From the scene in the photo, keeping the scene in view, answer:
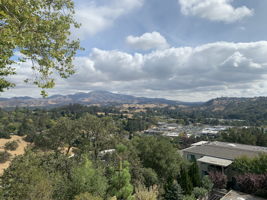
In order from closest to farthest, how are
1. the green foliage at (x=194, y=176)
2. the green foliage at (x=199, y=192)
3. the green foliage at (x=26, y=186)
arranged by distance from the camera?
the green foliage at (x=26, y=186) → the green foliage at (x=199, y=192) → the green foliage at (x=194, y=176)

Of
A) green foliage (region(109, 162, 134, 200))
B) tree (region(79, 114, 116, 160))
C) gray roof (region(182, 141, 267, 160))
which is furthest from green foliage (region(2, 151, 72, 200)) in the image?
gray roof (region(182, 141, 267, 160))

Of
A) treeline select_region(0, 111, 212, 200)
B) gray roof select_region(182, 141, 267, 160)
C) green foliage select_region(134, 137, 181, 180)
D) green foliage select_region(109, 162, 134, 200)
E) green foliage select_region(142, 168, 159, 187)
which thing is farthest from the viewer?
gray roof select_region(182, 141, 267, 160)

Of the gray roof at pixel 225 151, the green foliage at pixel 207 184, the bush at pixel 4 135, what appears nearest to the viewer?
the green foliage at pixel 207 184

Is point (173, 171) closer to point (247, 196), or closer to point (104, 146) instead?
point (247, 196)

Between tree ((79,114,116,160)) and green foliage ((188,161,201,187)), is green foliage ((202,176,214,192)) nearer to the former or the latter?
green foliage ((188,161,201,187))

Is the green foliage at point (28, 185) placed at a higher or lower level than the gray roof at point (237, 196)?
higher

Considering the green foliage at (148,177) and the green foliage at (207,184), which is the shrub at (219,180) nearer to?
the green foliage at (207,184)

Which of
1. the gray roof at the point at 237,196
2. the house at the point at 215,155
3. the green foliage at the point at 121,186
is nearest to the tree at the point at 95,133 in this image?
the green foliage at the point at 121,186

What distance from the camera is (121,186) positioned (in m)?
10.6

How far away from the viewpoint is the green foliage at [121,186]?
1022 cm

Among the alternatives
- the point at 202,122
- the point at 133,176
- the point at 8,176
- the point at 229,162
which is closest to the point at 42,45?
the point at 8,176

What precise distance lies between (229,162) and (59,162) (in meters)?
16.1

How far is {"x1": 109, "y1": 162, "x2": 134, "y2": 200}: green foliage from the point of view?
1022 cm

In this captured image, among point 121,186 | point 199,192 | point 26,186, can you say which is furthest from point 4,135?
point 199,192
